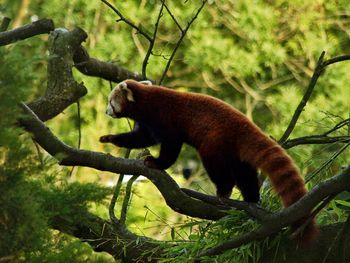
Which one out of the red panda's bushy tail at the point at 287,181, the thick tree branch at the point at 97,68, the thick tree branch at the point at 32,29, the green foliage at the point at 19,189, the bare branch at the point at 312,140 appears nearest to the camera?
the green foliage at the point at 19,189

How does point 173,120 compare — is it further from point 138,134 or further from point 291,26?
point 291,26

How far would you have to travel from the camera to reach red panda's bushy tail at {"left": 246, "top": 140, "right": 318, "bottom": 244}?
2508mm

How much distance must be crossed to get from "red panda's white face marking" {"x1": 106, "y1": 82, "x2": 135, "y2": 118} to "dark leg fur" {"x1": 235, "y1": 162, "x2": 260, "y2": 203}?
0.73 metres

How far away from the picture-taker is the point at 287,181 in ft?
8.29

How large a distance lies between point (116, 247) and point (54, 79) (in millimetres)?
728

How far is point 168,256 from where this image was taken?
2.95 meters

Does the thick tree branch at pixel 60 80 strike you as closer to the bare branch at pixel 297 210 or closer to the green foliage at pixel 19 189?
the bare branch at pixel 297 210

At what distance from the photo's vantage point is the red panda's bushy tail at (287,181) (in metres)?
2.51

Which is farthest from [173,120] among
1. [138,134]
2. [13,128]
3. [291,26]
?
[291,26]

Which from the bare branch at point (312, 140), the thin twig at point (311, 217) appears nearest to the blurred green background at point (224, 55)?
the bare branch at point (312, 140)

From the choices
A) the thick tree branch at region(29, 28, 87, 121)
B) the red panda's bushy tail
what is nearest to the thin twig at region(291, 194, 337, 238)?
the red panda's bushy tail

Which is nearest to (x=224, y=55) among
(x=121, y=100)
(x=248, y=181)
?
(x=121, y=100)

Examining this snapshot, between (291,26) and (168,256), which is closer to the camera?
(168,256)

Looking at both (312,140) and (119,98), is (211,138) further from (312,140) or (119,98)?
(119,98)
